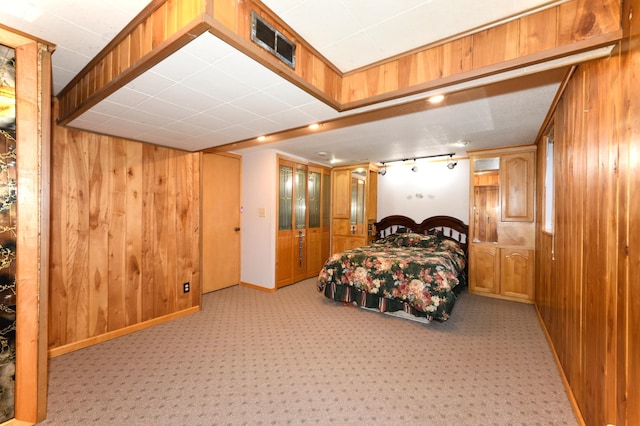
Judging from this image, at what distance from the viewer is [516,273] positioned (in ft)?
13.3

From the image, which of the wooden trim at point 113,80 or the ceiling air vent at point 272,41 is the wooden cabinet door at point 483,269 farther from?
the wooden trim at point 113,80

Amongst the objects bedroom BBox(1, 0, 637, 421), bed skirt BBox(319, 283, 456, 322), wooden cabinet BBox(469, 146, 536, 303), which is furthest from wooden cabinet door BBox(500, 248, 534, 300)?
bedroom BBox(1, 0, 637, 421)

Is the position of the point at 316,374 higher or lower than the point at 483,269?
lower

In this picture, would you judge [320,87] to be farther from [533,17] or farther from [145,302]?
[145,302]

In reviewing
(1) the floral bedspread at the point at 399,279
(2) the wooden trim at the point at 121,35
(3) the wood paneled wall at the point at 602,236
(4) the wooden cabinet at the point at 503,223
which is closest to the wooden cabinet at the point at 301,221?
(1) the floral bedspread at the point at 399,279

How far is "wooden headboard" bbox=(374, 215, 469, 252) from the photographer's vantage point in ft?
16.0

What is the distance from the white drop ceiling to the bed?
67.9 inches

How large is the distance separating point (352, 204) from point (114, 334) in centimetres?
427

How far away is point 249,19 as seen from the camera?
1.40 metres

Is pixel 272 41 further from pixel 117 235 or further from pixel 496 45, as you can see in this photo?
pixel 117 235

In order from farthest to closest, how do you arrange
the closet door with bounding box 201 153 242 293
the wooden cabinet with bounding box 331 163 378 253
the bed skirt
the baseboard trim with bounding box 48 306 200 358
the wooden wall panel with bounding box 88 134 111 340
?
1. the wooden cabinet with bounding box 331 163 378 253
2. the closet door with bounding box 201 153 242 293
3. the bed skirt
4. the wooden wall panel with bounding box 88 134 111 340
5. the baseboard trim with bounding box 48 306 200 358

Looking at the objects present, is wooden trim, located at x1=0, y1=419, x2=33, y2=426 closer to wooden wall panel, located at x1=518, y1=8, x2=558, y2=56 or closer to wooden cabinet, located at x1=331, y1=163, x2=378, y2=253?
wooden wall panel, located at x1=518, y1=8, x2=558, y2=56

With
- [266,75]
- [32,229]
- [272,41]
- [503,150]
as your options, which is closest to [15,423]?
[32,229]

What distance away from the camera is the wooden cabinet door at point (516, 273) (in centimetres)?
395
